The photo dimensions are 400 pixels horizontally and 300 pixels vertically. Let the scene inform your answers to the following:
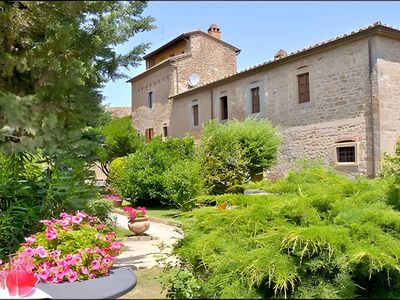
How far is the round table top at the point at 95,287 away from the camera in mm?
3018

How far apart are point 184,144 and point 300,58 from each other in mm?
5892

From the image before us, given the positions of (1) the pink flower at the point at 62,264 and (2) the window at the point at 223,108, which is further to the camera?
(2) the window at the point at 223,108

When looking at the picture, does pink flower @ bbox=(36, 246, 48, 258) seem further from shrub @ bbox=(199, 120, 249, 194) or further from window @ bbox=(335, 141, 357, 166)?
window @ bbox=(335, 141, 357, 166)

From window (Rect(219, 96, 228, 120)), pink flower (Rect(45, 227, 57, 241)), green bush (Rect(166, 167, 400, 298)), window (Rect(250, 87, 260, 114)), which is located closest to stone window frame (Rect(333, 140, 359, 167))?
window (Rect(250, 87, 260, 114))

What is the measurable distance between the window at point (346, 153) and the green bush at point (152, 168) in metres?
5.54

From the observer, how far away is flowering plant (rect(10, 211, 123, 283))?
3.70 metres

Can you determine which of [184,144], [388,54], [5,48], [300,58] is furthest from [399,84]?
[5,48]

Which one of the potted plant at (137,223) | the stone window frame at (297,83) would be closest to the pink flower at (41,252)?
the potted plant at (137,223)

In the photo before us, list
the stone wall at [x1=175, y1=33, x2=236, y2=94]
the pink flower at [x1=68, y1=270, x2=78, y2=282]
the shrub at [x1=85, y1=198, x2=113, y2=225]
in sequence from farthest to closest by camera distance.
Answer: the stone wall at [x1=175, y1=33, x2=236, y2=94], the shrub at [x1=85, y1=198, x2=113, y2=225], the pink flower at [x1=68, y1=270, x2=78, y2=282]

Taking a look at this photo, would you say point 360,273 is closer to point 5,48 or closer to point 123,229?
point 5,48

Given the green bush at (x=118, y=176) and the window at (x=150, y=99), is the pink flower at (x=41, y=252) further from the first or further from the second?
the window at (x=150, y=99)

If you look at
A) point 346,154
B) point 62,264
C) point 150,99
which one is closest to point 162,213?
point 346,154

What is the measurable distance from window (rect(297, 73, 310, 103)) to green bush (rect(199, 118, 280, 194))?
1.93 metres

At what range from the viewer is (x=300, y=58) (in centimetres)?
1708
